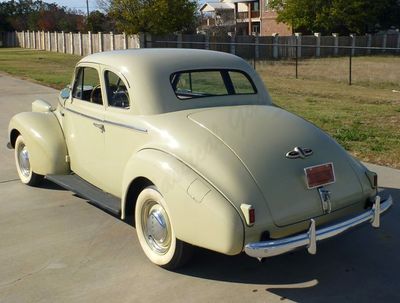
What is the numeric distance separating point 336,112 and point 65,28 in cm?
6572

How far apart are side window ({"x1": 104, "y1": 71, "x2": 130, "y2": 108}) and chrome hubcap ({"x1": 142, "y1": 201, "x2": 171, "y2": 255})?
3.65 ft

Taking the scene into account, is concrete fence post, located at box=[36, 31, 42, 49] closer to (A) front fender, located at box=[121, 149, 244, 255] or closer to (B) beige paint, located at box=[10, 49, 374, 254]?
(B) beige paint, located at box=[10, 49, 374, 254]

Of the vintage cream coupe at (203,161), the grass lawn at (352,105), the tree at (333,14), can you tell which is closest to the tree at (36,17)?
the tree at (333,14)

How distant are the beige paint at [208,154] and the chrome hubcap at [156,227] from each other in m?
0.25

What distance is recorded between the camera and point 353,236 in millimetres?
4902

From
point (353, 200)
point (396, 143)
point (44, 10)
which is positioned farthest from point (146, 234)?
point (44, 10)

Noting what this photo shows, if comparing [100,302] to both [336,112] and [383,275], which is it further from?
[336,112]

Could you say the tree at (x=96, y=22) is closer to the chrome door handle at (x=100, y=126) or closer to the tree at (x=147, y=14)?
the tree at (x=147, y=14)

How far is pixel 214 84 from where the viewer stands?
557cm

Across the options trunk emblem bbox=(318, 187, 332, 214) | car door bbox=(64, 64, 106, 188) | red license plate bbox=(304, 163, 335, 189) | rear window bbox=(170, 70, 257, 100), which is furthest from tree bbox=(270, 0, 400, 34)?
trunk emblem bbox=(318, 187, 332, 214)

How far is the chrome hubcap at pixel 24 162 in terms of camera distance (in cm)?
653

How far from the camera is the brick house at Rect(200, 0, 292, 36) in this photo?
61.1 meters

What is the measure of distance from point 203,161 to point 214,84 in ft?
6.00

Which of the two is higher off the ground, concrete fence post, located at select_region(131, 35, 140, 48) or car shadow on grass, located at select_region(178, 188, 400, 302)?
concrete fence post, located at select_region(131, 35, 140, 48)
